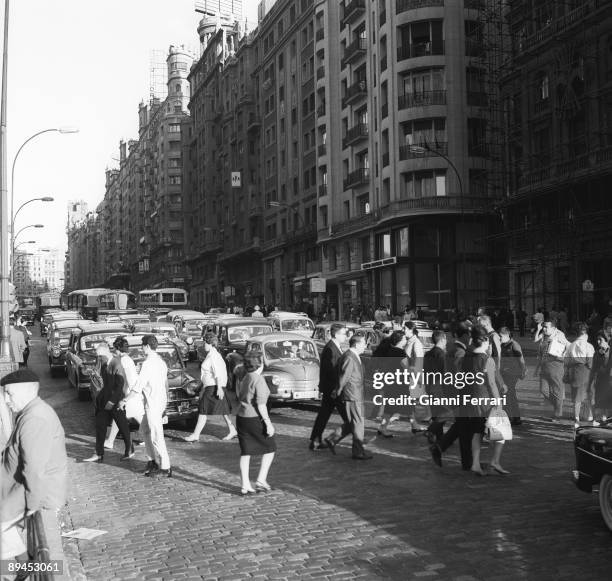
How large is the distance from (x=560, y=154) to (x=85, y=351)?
2584 centimetres

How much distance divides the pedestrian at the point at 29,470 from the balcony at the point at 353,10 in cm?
5007

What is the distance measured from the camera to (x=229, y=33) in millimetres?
86938

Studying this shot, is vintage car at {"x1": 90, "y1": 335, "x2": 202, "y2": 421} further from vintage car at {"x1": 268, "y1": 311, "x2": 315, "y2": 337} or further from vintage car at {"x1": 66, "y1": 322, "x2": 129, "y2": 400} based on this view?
vintage car at {"x1": 268, "y1": 311, "x2": 315, "y2": 337}

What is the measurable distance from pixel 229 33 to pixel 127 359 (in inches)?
3277

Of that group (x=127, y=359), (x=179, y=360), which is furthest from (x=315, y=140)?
(x=127, y=359)

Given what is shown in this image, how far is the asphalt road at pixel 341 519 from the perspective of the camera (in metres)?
5.99

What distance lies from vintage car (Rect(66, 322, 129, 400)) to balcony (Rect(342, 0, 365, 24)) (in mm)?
37132

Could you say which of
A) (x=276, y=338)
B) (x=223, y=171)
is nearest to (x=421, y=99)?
A: (x=276, y=338)

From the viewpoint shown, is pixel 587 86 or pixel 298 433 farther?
pixel 587 86

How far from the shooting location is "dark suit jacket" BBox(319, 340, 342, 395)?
10.9 m

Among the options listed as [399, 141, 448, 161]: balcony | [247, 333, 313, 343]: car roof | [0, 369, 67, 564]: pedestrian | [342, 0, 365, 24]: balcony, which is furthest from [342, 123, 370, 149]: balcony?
[0, 369, 67, 564]: pedestrian

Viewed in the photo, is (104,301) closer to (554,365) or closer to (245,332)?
(245,332)

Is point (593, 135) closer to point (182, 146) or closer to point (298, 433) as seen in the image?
point (298, 433)

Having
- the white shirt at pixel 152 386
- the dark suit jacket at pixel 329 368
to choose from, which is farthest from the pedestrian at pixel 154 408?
the dark suit jacket at pixel 329 368
